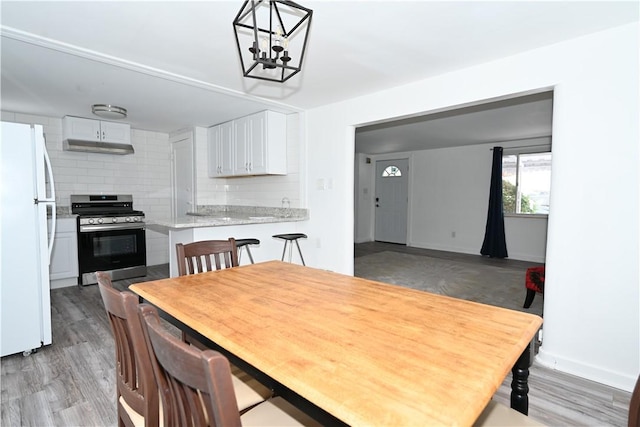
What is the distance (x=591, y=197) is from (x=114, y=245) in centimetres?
509

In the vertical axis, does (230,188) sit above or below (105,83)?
below

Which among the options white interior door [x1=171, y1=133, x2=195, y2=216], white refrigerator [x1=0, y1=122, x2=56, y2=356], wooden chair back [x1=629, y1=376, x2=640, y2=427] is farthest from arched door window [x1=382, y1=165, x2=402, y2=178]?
wooden chair back [x1=629, y1=376, x2=640, y2=427]

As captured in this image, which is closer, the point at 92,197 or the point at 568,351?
the point at 568,351

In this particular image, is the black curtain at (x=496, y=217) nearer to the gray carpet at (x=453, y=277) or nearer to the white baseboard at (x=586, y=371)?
the gray carpet at (x=453, y=277)

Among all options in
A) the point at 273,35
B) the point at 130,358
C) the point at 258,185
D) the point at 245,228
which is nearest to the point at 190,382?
the point at 130,358

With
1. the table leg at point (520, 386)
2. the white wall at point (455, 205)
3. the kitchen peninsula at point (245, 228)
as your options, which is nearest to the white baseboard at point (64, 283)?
the kitchen peninsula at point (245, 228)

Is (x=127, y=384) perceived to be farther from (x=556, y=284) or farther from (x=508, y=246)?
(x=508, y=246)

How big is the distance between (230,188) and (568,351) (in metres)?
4.69

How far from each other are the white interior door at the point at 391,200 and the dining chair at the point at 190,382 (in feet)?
24.4

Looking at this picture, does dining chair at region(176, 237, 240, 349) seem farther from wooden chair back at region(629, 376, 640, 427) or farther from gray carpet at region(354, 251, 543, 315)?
gray carpet at region(354, 251, 543, 315)

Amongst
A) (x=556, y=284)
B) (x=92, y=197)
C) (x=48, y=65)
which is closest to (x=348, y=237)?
(x=556, y=284)

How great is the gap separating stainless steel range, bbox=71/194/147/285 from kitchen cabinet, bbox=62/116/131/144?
2.72ft

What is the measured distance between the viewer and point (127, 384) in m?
1.19

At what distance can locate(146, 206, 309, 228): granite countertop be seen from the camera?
3.23 metres
